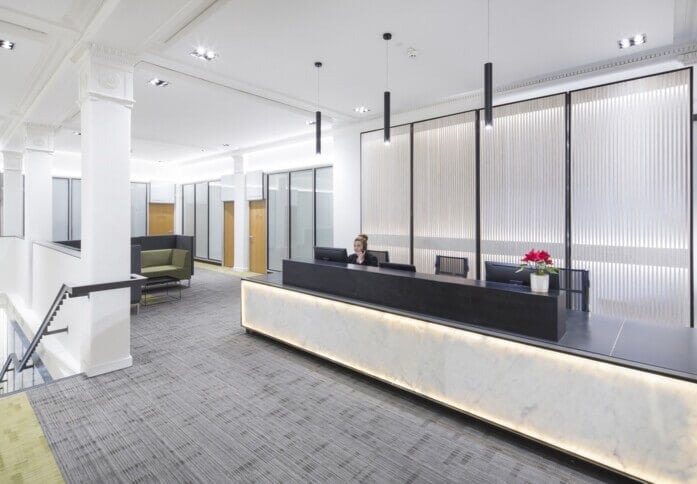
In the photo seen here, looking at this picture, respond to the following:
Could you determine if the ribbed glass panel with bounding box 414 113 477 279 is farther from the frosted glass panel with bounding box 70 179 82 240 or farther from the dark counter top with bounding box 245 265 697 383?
the frosted glass panel with bounding box 70 179 82 240

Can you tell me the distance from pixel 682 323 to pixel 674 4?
135 inches

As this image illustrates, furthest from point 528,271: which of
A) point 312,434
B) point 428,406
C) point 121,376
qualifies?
point 121,376

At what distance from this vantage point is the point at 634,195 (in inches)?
179

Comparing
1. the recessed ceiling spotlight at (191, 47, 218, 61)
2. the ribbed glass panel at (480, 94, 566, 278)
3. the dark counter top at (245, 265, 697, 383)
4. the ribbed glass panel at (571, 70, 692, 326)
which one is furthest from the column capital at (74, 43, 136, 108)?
the ribbed glass panel at (571, 70, 692, 326)

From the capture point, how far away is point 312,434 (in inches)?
111

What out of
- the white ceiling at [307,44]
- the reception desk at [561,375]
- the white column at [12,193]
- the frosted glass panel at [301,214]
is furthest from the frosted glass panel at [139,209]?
the reception desk at [561,375]

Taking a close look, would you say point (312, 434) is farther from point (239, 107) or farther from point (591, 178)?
point (239, 107)

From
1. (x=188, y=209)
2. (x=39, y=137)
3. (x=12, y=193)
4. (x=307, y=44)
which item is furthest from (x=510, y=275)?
(x=188, y=209)

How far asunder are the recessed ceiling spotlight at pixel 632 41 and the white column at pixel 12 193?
466 inches

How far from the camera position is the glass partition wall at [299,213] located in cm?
902

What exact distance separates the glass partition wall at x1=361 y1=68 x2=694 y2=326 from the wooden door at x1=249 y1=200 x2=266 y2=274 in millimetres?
4888

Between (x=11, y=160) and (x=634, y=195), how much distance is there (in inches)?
485

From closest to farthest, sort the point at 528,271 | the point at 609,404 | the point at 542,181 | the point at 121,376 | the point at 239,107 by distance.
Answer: the point at 609,404
the point at 528,271
the point at 121,376
the point at 542,181
the point at 239,107

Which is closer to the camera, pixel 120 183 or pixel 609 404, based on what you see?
pixel 609 404
